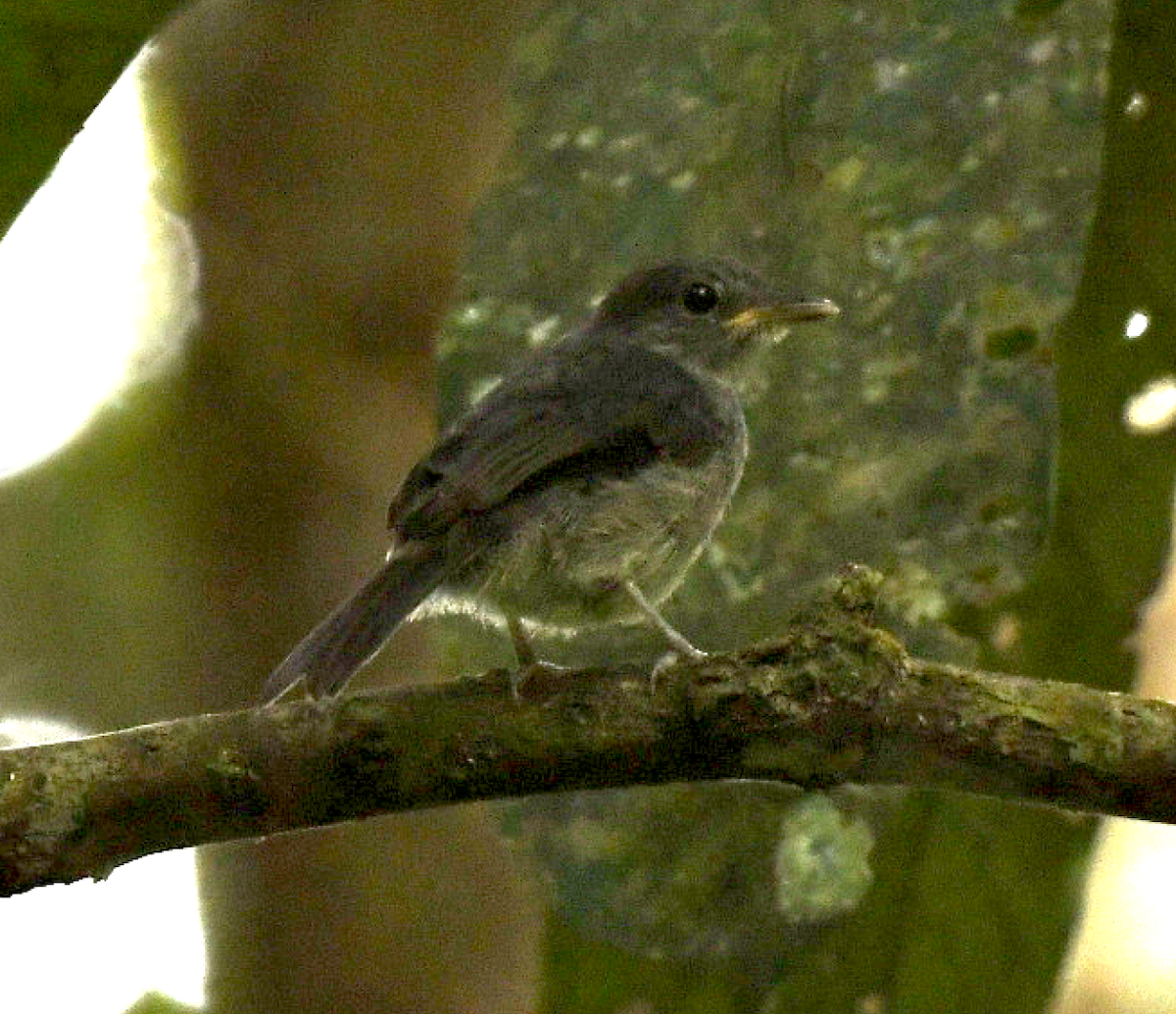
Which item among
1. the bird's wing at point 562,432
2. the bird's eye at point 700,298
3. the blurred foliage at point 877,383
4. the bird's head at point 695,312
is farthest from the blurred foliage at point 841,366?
the bird's eye at point 700,298

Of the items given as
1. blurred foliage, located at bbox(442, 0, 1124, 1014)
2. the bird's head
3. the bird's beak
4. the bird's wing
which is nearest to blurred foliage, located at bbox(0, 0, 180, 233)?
blurred foliage, located at bbox(442, 0, 1124, 1014)

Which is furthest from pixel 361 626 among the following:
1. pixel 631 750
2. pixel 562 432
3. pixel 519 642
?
pixel 562 432

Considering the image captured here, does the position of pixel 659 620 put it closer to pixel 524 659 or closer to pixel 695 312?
pixel 524 659

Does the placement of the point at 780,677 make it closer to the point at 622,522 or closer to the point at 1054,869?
the point at 1054,869

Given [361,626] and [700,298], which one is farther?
[700,298]

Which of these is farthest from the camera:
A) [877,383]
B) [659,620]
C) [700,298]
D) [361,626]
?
[700,298]

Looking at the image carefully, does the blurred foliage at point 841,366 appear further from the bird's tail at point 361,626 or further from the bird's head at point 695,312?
the bird's head at point 695,312

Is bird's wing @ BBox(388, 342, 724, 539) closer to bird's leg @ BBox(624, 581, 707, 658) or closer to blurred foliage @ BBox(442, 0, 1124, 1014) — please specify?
blurred foliage @ BBox(442, 0, 1124, 1014)

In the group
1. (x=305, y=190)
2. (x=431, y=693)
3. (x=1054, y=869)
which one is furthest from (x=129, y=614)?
(x=1054, y=869)
